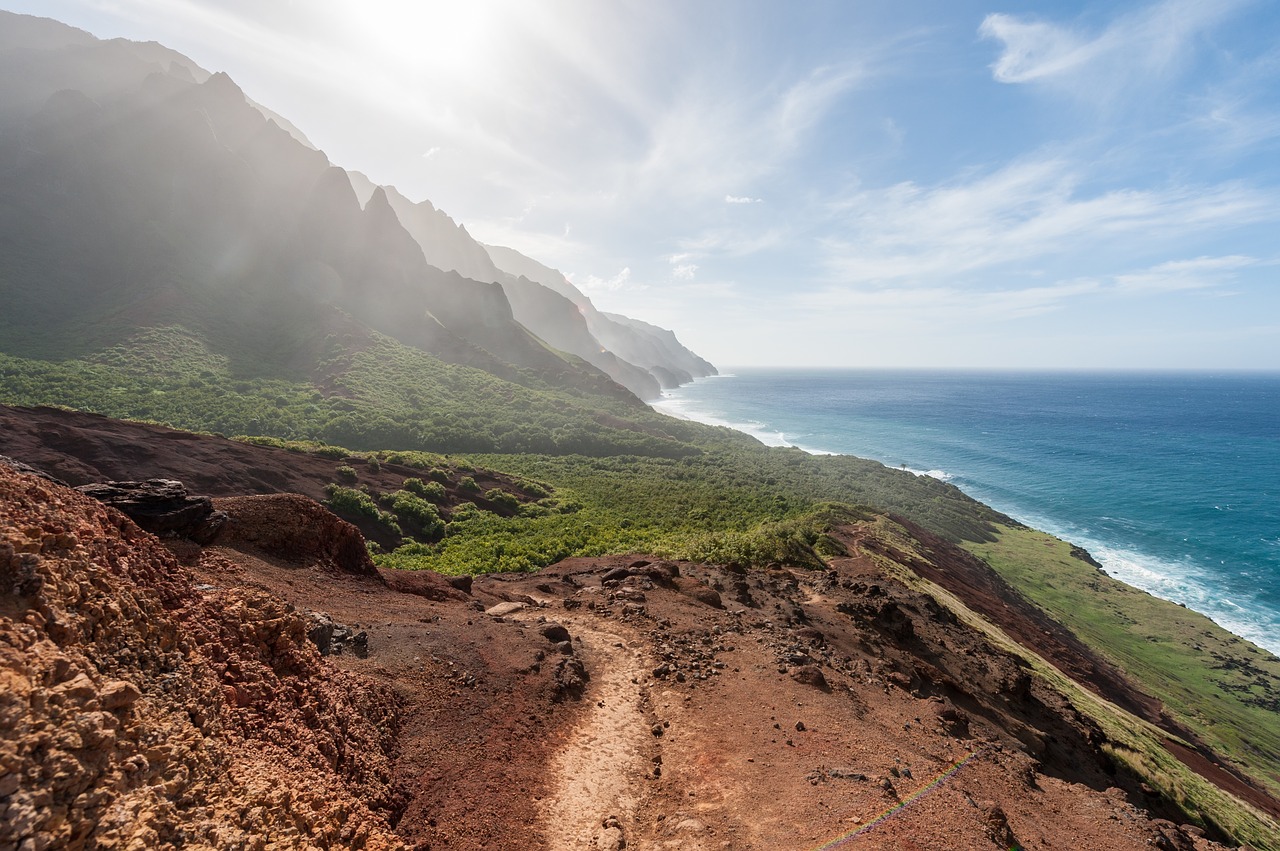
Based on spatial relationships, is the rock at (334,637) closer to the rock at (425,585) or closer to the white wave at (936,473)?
the rock at (425,585)

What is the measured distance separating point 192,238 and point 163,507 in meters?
83.6

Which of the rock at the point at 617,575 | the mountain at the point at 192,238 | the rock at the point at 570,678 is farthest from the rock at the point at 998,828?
the mountain at the point at 192,238

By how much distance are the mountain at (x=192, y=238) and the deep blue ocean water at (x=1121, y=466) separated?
176 feet

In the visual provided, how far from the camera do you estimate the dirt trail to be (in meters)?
7.96

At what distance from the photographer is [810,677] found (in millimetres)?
12633

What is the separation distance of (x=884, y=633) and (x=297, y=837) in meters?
17.1

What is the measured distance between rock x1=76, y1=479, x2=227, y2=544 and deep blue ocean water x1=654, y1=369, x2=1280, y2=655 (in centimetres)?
5524

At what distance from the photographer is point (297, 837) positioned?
507cm

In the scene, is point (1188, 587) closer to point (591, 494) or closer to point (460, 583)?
point (591, 494)

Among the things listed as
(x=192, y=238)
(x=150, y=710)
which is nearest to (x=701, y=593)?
(x=150, y=710)

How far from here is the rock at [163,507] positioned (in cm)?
1001

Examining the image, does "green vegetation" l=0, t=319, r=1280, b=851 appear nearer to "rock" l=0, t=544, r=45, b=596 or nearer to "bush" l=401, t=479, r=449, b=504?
"bush" l=401, t=479, r=449, b=504

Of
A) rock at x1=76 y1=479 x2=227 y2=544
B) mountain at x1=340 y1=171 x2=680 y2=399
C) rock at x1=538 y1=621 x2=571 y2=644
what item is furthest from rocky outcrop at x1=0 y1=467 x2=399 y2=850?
mountain at x1=340 y1=171 x2=680 y2=399

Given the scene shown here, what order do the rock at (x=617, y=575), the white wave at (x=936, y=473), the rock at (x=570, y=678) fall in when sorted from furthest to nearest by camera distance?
the white wave at (x=936, y=473)
the rock at (x=617, y=575)
the rock at (x=570, y=678)
